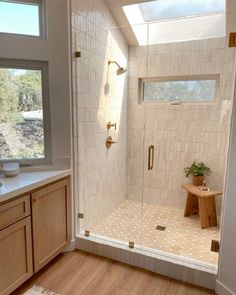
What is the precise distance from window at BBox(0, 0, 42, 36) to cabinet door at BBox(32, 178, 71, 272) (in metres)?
1.39

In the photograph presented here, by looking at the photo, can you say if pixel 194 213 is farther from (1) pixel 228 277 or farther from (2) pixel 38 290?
(2) pixel 38 290

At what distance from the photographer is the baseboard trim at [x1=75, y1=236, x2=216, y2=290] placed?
6.42ft

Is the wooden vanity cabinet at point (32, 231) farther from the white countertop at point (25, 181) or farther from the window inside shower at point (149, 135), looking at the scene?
the window inside shower at point (149, 135)

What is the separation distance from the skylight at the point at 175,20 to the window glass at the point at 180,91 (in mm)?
550


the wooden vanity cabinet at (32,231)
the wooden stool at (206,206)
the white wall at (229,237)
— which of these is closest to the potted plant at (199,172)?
the wooden stool at (206,206)

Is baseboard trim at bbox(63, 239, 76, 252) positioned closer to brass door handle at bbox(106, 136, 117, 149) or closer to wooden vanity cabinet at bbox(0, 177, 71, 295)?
wooden vanity cabinet at bbox(0, 177, 71, 295)

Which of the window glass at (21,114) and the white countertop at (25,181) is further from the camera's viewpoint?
the window glass at (21,114)

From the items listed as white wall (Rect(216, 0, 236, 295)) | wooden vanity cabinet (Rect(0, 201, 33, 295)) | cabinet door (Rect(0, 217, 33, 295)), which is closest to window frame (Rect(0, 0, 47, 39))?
wooden vanity cabinet (Rect(0, 201, 33, 295))

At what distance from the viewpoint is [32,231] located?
1.90m

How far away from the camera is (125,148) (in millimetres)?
3529

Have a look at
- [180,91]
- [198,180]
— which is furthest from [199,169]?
[180,91]

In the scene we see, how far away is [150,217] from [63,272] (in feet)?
4.61

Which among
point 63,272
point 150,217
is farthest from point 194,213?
point 63,272

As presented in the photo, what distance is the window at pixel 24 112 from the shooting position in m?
2.10
